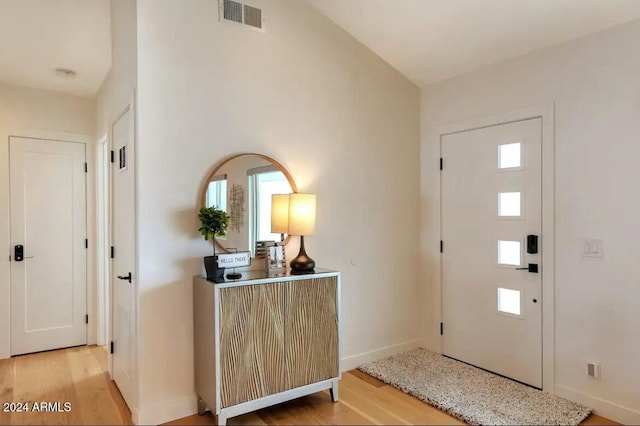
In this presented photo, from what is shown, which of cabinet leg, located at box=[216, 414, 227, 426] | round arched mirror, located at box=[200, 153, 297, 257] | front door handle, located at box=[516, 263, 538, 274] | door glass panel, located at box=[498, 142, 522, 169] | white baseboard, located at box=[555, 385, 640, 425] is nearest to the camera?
cabinet leg, located at box=[216, 414, 227, 426]

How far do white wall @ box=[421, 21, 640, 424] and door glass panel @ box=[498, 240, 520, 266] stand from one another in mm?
309

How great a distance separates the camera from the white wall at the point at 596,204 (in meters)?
2.61

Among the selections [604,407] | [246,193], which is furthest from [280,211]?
[604,407]

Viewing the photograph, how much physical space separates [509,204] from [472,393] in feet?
4.84

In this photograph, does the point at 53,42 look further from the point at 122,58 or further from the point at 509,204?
the point at 509,204

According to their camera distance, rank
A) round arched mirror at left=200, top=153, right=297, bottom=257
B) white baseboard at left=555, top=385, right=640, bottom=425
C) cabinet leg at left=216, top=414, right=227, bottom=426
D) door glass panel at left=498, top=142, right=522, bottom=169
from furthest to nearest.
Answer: door glass panel at left=498, top=142, right=522, bottom=169
round arched mirror at left=200, top=153, right=297, bottom=257
white baseboard at left=555, top=385, right=640, bottom=425
cabinet leg at left=216, top=414, right=227, bottom=426

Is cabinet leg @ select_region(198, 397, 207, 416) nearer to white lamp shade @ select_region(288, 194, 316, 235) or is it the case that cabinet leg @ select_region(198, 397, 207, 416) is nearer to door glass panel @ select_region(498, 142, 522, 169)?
white lamp shade @ select_region(288, 194, 316, 235)

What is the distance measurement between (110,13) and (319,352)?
9.75 ft

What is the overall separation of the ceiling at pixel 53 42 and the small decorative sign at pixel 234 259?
82.5 inches

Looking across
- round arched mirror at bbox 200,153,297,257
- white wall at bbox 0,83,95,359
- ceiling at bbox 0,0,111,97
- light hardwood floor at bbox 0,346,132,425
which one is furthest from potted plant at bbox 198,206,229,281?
white wall at bbox 0,83,95,359

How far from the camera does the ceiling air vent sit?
292 cm

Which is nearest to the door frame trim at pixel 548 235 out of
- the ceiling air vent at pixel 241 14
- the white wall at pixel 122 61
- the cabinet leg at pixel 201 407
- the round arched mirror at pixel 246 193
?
the round arched mirror at pixel 246 193

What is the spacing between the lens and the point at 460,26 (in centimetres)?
311

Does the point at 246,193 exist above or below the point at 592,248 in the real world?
above
